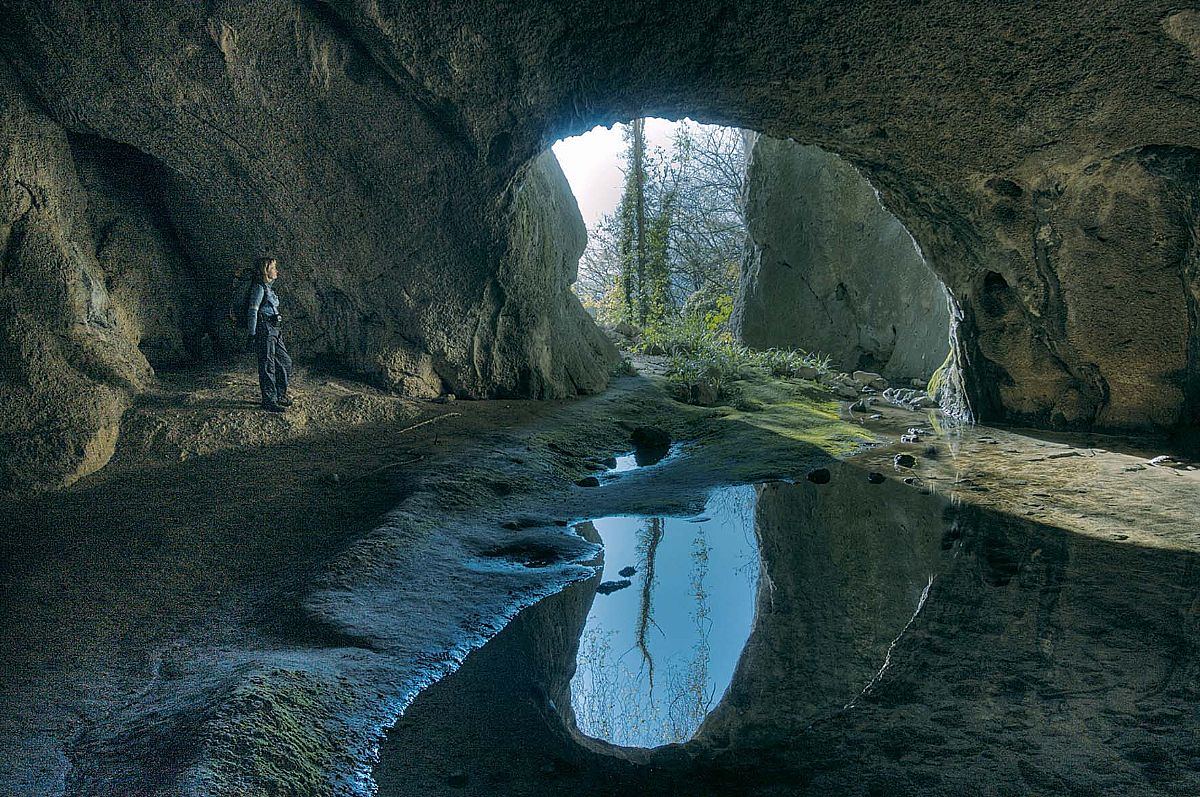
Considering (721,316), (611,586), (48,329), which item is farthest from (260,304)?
(721,316)

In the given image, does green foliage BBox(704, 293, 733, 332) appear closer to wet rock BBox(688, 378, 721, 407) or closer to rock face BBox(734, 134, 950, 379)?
rock face BBox(734, 134, 950, 379)

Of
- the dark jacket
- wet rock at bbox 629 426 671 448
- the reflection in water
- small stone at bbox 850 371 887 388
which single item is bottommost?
the reflection in water

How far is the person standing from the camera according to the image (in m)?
6.95

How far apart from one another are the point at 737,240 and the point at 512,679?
64.5 feet

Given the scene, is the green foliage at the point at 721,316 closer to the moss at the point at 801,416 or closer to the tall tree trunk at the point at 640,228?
the tall tree trunk at the point at 640,228

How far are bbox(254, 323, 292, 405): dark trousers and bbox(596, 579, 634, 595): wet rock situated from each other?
13.2ft

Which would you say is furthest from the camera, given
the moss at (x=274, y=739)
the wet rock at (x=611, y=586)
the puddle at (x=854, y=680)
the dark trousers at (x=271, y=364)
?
the dark trousers at (x=271, y=364)

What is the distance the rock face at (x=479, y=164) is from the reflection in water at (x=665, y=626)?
3.49 metres

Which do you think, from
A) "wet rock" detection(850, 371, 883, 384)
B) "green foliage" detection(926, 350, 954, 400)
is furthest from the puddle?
"wet rock" detection(850, 371, 883, 384)

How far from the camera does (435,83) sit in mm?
6797

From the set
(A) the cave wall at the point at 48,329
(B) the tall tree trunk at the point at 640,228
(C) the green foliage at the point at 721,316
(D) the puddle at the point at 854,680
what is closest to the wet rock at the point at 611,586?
(D) the puddle at the point at 854,680

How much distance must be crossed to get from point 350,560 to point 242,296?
13.4 ft

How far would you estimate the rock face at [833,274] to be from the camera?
1309 cm

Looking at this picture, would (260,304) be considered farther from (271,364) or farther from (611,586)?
(611,586)
